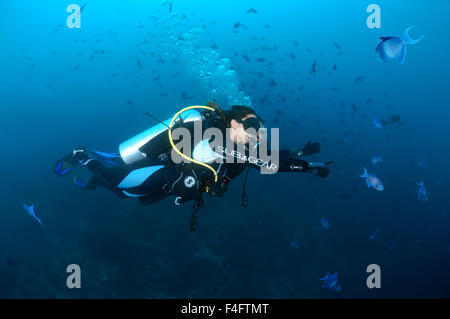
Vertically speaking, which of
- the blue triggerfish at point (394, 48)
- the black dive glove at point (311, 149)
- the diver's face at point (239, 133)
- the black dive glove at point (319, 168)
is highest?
the blue triggerfish at point (394, 48)

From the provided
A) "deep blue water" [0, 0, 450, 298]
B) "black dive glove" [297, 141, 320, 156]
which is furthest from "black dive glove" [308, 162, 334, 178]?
"deep blue water" [0, 0, 450, 298]

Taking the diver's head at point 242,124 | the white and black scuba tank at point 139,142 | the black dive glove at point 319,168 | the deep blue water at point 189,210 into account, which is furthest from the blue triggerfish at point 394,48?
the deep blue water at point 189,210

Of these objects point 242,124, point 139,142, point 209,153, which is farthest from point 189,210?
point 242,124

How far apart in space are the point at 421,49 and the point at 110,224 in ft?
435

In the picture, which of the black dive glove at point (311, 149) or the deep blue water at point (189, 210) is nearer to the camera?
the black dive glove at point (311, 149)

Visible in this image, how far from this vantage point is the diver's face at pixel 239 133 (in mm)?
2870

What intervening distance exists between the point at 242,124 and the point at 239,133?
14cm

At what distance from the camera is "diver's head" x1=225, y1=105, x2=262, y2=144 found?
273cm

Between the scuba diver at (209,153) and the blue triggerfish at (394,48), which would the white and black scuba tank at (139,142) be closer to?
the scuba diver at (209,153)

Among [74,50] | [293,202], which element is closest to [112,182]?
[293,202]

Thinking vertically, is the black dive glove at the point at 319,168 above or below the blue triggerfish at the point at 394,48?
below

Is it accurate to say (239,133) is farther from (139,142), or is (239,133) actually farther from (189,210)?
(189,210)

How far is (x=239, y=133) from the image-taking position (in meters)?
2.93
